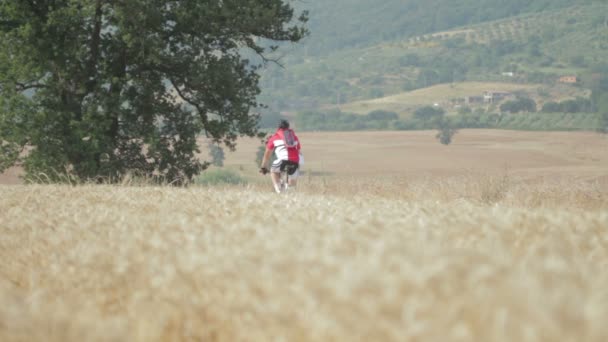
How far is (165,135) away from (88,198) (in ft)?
62.2

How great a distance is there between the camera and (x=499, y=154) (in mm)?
115688

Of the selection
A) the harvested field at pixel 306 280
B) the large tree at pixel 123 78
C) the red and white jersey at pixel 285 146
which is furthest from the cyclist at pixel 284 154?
the harvested field at pixel 306 280

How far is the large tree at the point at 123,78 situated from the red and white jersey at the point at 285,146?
7.61m

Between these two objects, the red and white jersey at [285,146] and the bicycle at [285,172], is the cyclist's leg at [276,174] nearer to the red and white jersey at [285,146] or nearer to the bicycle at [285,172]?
the bicycle at [285,172]

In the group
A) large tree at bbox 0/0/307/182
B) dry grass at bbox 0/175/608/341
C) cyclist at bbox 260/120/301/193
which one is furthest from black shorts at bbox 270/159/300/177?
dry grass at bbox 0/175/608/341

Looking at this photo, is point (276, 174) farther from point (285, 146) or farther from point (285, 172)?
point (285, 146)

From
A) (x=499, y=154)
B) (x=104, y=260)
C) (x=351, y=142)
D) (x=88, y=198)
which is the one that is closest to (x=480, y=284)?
(x=104, y=260)

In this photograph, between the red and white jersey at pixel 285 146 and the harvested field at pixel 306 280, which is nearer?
the harvested field at pixel 306 280

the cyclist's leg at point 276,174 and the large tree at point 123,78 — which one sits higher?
the large tree at point 123,78

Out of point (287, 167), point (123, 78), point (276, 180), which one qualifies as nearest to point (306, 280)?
point (287, 167)

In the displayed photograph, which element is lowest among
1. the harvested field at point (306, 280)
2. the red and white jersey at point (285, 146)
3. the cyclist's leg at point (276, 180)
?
the cyclist's leg at point (276, 180)

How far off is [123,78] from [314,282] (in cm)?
2388

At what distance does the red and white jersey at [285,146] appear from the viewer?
18000 millimetres

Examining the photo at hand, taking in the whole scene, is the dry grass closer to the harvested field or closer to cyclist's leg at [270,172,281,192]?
the harvested field
